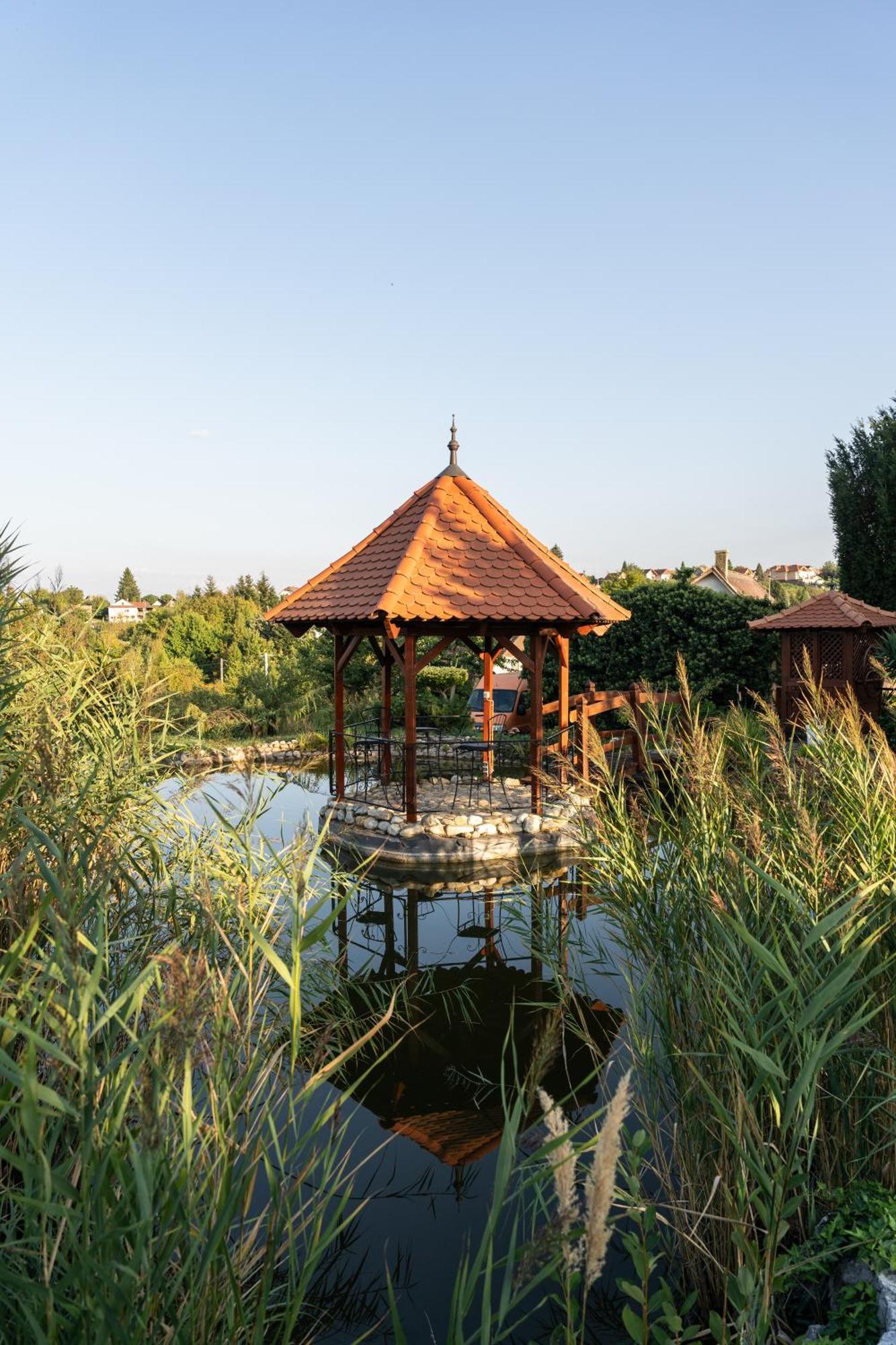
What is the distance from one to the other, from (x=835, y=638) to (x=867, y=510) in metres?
4.82

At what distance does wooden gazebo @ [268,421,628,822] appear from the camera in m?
9.72

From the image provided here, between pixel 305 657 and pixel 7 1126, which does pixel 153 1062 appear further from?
pixel 305 657

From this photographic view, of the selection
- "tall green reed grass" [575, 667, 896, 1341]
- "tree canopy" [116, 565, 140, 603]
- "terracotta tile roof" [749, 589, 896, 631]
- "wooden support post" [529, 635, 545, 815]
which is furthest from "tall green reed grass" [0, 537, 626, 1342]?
"tree canopy" [116, 565, 140, 603]

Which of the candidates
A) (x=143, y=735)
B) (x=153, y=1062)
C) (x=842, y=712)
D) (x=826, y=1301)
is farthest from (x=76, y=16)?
(x=826, y=1301)

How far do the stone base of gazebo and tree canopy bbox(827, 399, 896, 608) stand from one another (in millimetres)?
11218

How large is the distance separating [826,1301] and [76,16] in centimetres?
799

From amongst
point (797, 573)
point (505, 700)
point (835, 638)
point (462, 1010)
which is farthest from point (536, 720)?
point (797, 573)

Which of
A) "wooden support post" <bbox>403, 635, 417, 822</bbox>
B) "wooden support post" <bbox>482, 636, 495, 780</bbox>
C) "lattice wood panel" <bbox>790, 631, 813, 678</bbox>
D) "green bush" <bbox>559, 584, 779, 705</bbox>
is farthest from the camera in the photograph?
"green bush" <bbox>559, 584, 779, 705</bbox>

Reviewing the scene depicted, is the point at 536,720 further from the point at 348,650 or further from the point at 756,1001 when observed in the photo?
the point at 756,1001

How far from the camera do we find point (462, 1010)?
5.02 m

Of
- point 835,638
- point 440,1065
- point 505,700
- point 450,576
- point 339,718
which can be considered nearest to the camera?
point 440,1065

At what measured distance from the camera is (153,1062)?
1.26 metres

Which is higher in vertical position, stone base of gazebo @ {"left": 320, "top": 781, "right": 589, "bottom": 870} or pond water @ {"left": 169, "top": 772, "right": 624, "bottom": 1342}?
stone base of gazebo @ {"left": 320, "top": 781, "right": 589, "bottom": 870}

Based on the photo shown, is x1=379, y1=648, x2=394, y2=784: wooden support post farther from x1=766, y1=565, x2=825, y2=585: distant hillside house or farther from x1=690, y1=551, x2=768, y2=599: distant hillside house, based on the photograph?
x1=766, y1=565, x2=825, y2=585: distant hillside house
